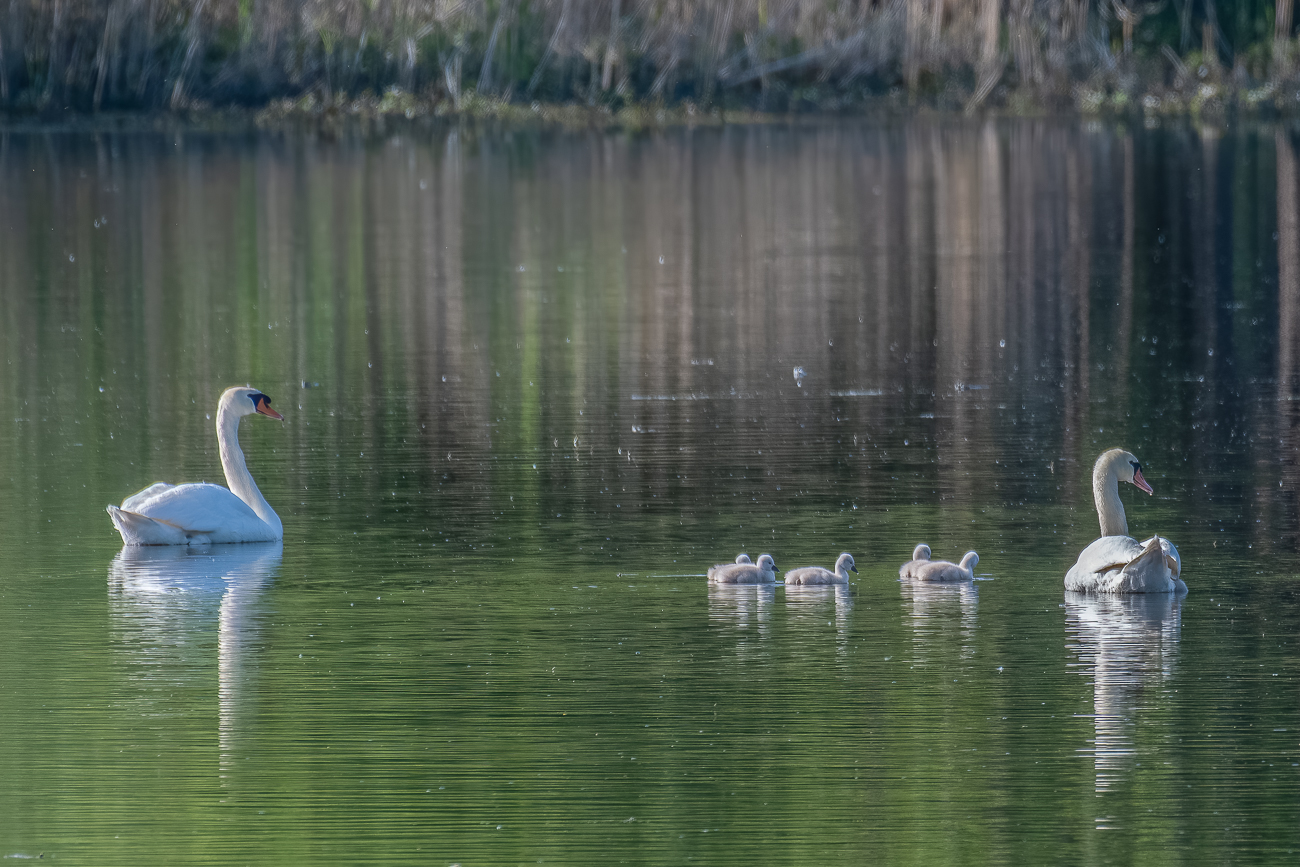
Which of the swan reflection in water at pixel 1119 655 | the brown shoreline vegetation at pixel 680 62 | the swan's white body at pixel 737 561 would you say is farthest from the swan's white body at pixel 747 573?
the brown shoreline vegetation at pixel 680 62

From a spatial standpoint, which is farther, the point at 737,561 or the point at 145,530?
the point at 145,530

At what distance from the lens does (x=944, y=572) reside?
10547 millimetres

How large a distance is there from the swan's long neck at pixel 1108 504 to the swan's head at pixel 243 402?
4.53 meters

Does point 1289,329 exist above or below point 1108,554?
above

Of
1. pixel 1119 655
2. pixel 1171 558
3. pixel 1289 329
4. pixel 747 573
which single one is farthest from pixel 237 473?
pixel 1289 329

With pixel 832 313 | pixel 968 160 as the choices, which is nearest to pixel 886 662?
pixel 832 313

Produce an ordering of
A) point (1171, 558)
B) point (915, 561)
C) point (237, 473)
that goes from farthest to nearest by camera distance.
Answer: point (237, 473) < point (915, 561) < point (1171, 558)

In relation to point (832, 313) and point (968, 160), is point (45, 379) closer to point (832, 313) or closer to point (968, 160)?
point (832, 313)

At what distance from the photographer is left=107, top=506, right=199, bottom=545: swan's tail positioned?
11922 mm

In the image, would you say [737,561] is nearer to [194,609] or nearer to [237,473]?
[194,609]

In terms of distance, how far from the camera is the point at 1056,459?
14.1 metres

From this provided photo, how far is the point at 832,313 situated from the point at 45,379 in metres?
7.26

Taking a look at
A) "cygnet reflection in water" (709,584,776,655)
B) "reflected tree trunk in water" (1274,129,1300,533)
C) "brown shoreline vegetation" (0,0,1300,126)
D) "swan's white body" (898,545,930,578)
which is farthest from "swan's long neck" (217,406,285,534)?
"brown shoreline vegetation" (0,0,1300,126)

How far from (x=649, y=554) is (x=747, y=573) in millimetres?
936
